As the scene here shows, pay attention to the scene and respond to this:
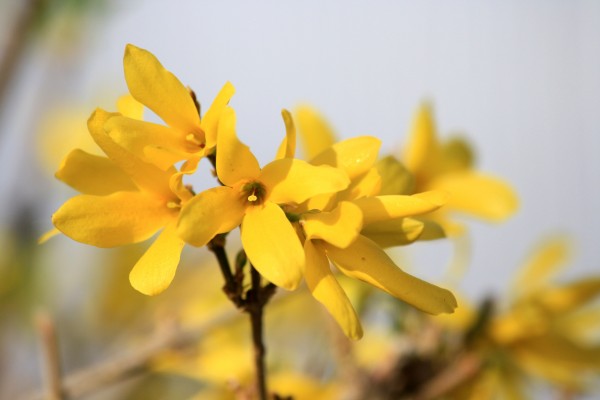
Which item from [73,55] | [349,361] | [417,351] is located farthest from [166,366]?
[73,55]

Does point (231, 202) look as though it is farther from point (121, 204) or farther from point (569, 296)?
point (569, 296)

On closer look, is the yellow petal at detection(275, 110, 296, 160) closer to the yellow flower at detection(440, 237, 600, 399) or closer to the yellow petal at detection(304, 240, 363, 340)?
the yellow petal at detection(304, 240, 363, 340)

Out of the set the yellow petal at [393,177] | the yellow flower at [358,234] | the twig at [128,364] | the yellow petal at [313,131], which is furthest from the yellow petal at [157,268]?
the yellow petal at [313,131]

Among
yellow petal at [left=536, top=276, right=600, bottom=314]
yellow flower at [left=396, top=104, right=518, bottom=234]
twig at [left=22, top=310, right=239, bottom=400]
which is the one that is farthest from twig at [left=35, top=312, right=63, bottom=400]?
yellow petal at [left=536, top=276, right=600, bottom=314]

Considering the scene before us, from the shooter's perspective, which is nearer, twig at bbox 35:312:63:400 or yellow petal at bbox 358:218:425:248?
yellow petal at bbox 358:218:425:248

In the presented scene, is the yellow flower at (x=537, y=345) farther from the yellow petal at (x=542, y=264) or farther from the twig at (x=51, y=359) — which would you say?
the twig at (x=51, y=359)

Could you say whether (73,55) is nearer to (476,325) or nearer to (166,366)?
(166,366)

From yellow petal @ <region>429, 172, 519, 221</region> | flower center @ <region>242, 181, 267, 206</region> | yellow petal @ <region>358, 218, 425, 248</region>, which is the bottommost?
yellow petal @ <region>429, 172, 519, 221</region>
